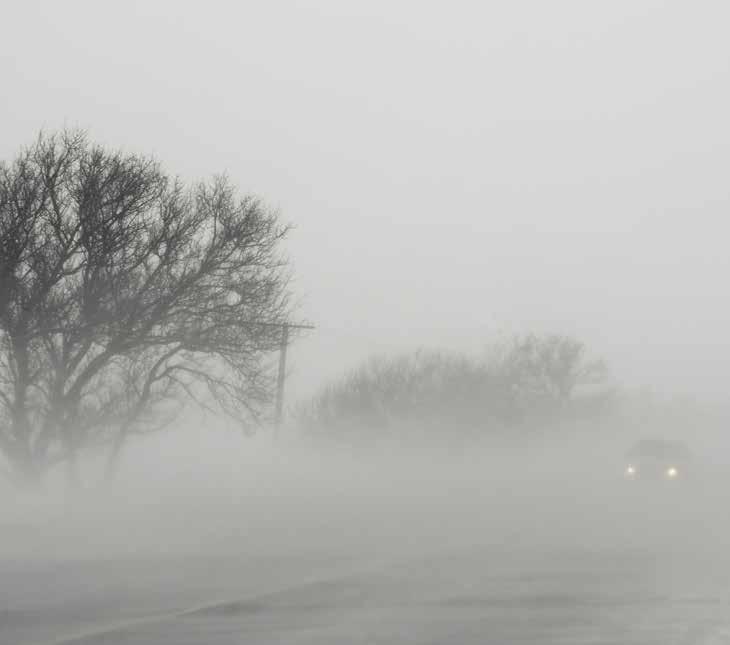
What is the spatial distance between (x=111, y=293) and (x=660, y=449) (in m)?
21.7

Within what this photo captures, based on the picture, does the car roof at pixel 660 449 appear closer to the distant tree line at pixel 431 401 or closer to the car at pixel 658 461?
the car at pixel 658 461

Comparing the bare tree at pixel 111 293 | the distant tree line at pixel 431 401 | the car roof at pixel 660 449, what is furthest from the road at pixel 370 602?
the distant tree line at pixel 431 401

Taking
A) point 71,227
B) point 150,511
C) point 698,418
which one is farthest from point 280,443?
point 698,418

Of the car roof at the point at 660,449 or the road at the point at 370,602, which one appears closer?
the road at the point at 370,602

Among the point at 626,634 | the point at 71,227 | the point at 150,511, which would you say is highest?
the point at 71,227

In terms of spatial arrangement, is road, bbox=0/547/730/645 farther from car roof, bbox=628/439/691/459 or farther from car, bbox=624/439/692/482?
car roof, bbox=628/439/691/459

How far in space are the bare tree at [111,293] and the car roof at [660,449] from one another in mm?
14924

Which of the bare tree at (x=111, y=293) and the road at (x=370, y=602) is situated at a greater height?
the bare tree at (x=111, y=293)

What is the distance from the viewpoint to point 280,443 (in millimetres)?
55031

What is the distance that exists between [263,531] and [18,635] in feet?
39.8

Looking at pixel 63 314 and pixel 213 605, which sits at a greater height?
pixel 63 314

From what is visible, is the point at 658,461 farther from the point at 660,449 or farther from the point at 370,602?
the point at 370,602

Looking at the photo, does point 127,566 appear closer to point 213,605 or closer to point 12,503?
point 213,605

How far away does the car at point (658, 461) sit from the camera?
3816 centimetres
